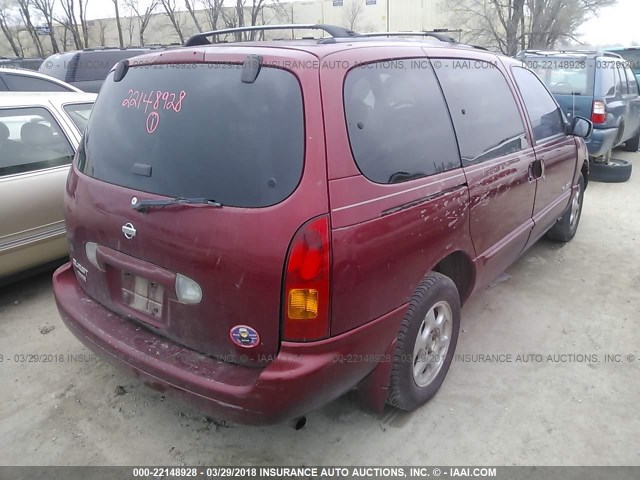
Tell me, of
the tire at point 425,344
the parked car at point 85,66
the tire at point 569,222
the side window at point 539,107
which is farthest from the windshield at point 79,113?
the parked car at point 85,66

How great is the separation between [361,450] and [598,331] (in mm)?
2044

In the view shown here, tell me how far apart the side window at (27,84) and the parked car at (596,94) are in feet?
23.7

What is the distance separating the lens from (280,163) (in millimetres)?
1892

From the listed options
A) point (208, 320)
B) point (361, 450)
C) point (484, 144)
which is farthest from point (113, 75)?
point (361, 450)

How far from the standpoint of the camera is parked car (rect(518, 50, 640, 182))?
7250mm

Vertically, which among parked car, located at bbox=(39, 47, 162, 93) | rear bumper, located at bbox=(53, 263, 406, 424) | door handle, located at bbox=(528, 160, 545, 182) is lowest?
rear bumper, located at bbox=(53, 263, 406, 424)

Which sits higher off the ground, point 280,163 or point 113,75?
point 113,75

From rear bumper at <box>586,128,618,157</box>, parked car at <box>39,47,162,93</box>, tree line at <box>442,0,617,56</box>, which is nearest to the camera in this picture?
rear bumper at <box>586,128,618,157</box>

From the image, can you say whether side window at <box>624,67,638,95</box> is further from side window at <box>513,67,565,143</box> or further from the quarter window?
side window at <box>513,67,565,143</box>

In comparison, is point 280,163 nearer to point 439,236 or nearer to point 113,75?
point 439,236

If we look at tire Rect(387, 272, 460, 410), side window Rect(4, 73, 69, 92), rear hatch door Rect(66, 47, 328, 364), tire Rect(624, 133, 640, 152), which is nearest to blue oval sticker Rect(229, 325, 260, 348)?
rear hatch door Rect(66, 47, 328, 364)

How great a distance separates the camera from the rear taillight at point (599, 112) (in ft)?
23.7

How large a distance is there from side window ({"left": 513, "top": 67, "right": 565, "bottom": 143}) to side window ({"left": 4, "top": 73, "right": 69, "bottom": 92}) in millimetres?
5531

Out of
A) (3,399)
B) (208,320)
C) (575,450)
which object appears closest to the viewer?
(208,320)
